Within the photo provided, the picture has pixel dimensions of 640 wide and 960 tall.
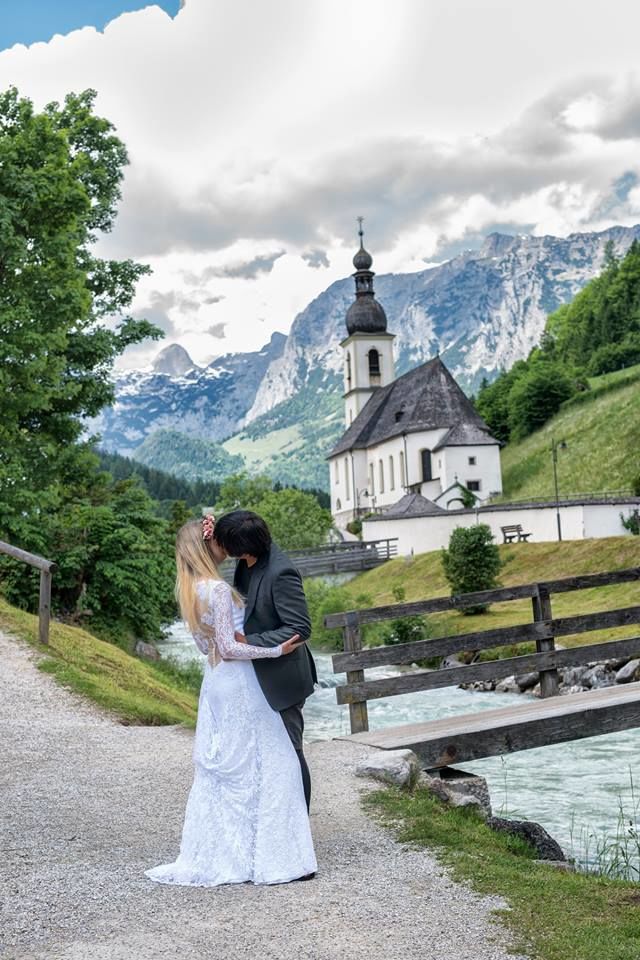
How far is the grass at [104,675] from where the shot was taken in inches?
468

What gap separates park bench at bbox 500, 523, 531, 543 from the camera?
1939 inches

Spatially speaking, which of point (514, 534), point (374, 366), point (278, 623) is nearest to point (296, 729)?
point (278, 623)

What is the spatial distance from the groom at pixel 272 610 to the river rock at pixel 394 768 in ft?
6.25

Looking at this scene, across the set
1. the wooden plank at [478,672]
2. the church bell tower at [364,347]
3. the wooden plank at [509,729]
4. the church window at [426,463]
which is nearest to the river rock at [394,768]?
the wooden plank at [509,729]

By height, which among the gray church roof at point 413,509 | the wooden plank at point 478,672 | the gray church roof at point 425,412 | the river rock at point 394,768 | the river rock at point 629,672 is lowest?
the river rock at point 629,672

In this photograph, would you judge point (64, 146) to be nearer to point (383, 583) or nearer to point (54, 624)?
point (54, 624)

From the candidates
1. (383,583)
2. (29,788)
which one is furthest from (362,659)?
(383,583)

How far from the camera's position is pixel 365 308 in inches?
3853

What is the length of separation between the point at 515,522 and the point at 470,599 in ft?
141

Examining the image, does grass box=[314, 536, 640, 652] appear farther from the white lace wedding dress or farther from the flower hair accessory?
the flower hair accessory

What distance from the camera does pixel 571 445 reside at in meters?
74.7

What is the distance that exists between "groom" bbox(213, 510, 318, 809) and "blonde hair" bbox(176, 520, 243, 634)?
0.11 metres

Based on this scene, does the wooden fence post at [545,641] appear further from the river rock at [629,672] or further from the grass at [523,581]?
the grass at [523,581]

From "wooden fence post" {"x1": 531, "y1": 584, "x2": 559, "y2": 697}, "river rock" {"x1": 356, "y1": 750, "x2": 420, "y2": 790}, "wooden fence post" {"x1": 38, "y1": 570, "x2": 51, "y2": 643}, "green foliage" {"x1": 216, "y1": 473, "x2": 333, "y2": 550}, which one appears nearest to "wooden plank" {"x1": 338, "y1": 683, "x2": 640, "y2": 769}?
"river rock" {"x1": 356, "y1": 750, "x2": 420, "y2": 790}
